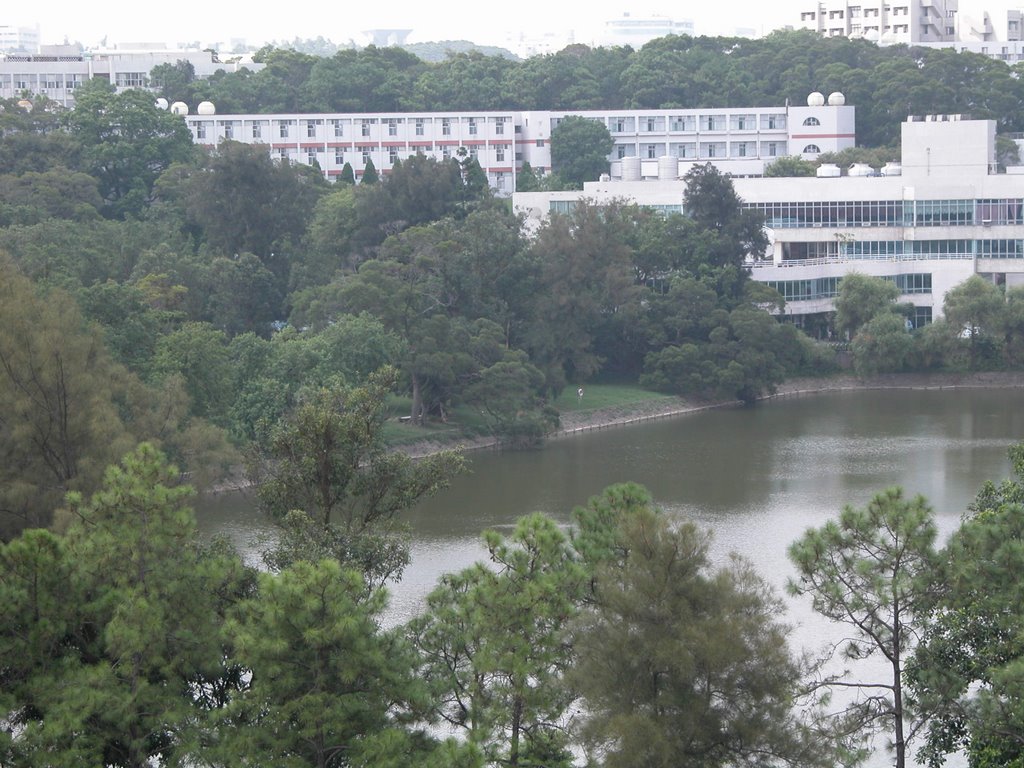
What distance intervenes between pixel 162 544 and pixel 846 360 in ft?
83.3

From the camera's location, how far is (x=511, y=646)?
34.0ft

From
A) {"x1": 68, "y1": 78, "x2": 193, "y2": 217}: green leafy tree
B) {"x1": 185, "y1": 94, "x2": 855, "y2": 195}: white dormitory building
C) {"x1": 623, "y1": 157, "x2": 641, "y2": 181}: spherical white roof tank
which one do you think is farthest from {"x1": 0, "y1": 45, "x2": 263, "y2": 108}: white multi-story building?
{"x1": 623, "y1": 157, "x2": 641, "y2": 181}: spherical white roof tank

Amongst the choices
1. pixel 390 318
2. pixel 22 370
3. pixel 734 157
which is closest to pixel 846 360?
pixel 390 318

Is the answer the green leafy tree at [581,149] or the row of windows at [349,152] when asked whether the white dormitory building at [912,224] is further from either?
the row of windows at [349,152]

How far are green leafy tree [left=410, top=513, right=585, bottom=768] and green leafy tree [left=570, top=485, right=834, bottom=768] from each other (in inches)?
15.1

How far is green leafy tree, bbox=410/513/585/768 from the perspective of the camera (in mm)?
10281

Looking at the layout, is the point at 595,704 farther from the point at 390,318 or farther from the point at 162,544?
the point at 390,318

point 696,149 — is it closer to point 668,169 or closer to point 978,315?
point 668,169

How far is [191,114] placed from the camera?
51.3 meters

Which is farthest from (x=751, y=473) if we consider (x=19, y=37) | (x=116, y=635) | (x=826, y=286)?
(x=19, y=37)

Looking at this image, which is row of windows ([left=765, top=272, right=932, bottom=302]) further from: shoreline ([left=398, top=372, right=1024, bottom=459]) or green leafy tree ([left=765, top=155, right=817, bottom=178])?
green leafy tree ([left=765, top=155, right=817, bottom=178])

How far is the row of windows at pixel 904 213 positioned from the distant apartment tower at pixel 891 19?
104ft

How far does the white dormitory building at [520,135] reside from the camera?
4984 centimetres

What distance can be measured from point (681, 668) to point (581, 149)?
41.3 m
